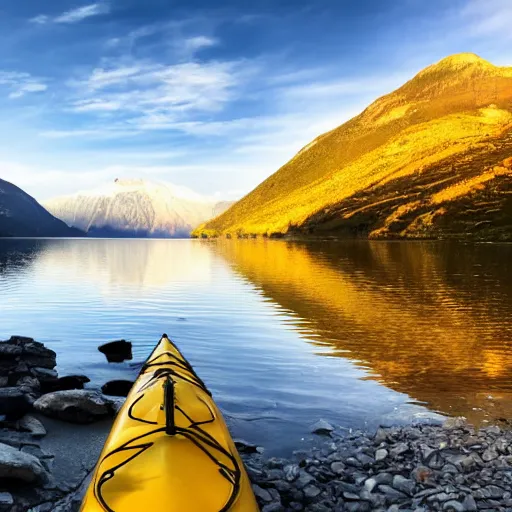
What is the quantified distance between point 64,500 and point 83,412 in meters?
3.85

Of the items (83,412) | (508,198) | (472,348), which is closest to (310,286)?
(472,348)

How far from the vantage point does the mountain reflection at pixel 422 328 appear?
1503cm

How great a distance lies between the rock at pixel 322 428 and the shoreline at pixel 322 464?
3 centimetres

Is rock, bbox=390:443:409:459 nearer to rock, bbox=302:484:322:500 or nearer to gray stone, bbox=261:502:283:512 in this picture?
rock, bbox=302:484:322:500

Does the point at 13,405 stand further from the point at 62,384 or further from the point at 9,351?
the point at 9,351

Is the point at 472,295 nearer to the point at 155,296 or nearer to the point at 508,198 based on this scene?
the point at 155,296

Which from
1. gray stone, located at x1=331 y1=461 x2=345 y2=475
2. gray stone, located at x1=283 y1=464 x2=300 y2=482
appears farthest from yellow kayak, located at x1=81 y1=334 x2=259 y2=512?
gray stone, located at x1=331 y1=461 x2=345 y2=475

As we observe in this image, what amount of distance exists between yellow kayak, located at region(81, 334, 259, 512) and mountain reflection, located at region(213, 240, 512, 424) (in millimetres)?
7615

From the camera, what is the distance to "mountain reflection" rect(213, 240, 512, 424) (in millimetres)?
15031

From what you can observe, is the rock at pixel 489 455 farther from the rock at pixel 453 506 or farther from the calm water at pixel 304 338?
the calm water at pixel 304 338

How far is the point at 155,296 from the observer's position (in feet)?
127

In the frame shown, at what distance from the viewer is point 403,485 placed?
849 centimetres

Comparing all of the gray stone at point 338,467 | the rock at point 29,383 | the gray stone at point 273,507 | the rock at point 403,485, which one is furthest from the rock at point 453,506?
the rock at point 29,383

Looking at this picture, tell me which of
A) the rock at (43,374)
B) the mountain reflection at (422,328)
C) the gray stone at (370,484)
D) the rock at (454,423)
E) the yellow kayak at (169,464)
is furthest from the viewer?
the rock at (43,374)
